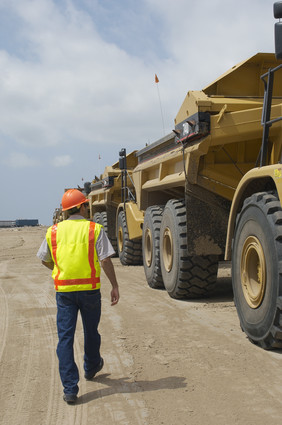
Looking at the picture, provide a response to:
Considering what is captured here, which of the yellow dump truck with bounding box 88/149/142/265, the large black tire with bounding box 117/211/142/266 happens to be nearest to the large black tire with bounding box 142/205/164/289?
the yellow dump truck with bounding box 88/149/142/265

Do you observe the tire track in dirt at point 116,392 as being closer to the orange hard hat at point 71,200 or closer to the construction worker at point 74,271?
the construction worker at point 74,271

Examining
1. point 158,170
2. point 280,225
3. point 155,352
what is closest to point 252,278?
point 280,225

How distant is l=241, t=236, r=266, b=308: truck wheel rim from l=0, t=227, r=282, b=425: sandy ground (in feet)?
1.42

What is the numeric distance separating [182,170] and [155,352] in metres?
2.59

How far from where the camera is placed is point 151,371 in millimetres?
3893

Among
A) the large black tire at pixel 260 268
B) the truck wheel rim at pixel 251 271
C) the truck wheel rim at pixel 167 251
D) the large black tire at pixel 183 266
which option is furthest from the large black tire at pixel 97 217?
the truck wheel rim at pixel 251 271

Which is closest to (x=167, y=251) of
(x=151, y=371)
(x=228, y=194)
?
(x=228, y=194)

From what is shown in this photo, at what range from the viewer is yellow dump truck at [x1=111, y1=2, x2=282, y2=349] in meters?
4.09

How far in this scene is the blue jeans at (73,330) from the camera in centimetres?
343

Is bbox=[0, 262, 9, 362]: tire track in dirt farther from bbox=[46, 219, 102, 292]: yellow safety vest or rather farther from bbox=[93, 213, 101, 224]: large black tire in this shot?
bbox=[93, 213, 101, 224]: large black tire

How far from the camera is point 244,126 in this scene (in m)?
5.19

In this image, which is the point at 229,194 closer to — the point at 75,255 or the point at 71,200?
the point at 71,200

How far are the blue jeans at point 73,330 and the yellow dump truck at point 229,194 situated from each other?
4.61ft

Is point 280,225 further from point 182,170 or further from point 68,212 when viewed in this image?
point 182,170
